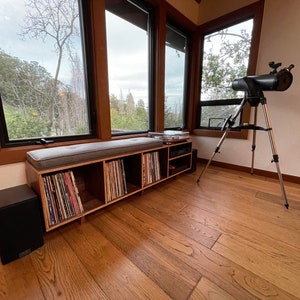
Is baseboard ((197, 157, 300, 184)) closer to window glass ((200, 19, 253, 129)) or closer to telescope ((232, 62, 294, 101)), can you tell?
window glass ((200, 19, 253, 129))

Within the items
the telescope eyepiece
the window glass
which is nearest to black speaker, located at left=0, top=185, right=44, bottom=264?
the telescope eyepiece

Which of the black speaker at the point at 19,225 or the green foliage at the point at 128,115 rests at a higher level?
the green foliage at the point at 128,115

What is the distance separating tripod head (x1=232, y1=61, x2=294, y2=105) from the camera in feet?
4.33

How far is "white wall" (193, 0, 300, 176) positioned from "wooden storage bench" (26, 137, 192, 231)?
1185 millimetres

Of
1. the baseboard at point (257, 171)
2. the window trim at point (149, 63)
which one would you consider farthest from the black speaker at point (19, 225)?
Answer: the baseboard at point (257, 171)

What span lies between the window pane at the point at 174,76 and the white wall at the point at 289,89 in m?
1.04

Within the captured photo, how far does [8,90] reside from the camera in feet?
3.85

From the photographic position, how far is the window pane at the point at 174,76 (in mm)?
2324

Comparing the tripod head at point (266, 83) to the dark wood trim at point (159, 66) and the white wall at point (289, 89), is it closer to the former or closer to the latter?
the white wall at point (289, 89)

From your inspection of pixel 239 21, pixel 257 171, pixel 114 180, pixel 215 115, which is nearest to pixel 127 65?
pixel 114 180

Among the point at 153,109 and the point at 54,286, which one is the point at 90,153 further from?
the point at 153,109

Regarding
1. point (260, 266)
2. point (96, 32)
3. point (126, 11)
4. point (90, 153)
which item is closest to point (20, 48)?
point (96, 32)

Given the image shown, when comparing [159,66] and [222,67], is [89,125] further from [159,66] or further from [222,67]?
[222,67]

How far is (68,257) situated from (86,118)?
117 cm
